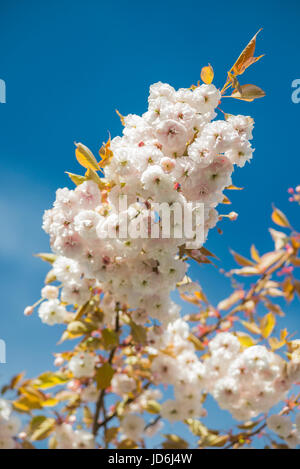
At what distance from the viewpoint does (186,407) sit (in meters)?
2.06

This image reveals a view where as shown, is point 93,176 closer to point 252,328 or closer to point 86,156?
point 86,156

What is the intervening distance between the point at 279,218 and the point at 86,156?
1035 mm

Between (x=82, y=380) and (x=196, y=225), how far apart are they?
4.71 feet

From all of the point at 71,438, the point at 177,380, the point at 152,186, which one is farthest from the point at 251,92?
the point at 71,438

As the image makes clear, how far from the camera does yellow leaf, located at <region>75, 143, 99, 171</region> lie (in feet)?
4.33

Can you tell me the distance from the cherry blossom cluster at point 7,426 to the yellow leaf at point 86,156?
1383mm

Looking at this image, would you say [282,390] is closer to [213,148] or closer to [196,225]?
[196,225]

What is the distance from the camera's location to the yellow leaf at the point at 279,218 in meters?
1.72

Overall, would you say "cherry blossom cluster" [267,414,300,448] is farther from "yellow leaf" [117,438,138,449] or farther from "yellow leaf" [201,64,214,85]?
"yellow leaf" [201,64,214,85]

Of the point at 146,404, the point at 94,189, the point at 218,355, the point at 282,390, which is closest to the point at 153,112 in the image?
the point at 94,189

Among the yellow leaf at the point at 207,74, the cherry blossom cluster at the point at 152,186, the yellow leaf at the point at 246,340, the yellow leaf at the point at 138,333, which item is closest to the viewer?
the cherry blossom cluster at the point at 152,186

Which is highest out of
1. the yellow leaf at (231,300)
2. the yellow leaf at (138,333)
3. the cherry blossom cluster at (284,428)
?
the yellow leaf at (231,300)

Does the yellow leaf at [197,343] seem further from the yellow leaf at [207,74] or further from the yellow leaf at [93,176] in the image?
the yellow leaf at [207,74]

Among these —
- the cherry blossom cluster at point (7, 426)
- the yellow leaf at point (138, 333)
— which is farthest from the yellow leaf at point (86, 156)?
the cherry blossom cluster at point (7, 426)
